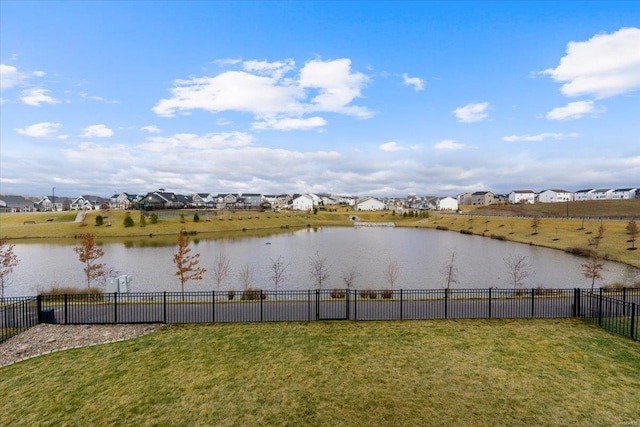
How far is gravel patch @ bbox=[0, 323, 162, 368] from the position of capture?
12438mm

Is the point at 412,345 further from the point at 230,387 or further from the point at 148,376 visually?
the point at 148,376

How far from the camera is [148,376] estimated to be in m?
10.3

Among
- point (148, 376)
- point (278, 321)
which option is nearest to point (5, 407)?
point (148, 376)

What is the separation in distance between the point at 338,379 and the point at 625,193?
210 metres

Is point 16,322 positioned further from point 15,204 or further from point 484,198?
point 484,198

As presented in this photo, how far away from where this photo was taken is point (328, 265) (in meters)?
37.3

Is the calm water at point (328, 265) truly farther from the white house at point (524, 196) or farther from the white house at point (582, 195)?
the white house at point (582, 195)

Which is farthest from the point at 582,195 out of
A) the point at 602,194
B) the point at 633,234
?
the point at 633,234

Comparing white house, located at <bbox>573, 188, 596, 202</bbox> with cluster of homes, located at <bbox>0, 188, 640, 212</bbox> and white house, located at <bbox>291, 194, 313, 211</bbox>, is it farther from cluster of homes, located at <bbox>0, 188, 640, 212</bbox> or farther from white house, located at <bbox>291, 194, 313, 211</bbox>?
white house, located at <bbox>291, 194, 313, 211</bbox>

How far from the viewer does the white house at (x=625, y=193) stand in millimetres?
160900

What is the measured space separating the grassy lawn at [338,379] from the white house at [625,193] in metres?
199

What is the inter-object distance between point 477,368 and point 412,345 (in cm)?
234

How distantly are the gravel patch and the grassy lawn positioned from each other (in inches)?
33.2

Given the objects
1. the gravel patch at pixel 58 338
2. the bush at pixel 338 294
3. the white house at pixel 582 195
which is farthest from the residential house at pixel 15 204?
the white house at pixel 582 195
